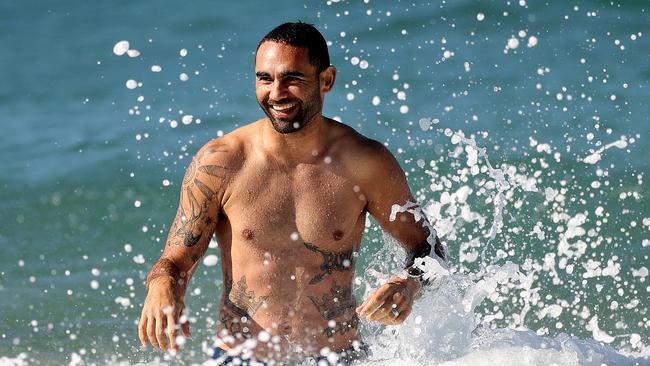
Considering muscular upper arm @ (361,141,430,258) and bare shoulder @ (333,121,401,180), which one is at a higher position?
bare shoulder @ (333,121,401,180)

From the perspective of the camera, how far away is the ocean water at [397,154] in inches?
247

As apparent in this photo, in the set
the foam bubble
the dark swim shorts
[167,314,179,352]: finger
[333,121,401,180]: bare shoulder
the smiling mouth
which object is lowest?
A: the foam bubble

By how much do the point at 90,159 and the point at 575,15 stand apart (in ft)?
14.2

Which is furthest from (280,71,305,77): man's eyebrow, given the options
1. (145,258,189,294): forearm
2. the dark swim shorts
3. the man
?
the dark swim shorts

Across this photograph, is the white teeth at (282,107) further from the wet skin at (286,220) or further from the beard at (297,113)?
the wet skin at (286,220)

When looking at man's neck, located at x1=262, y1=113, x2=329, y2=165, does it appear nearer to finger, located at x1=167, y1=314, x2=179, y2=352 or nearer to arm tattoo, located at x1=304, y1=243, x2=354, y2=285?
arm tattoo, located at x1=304, y1=243, x2=354, y2=285

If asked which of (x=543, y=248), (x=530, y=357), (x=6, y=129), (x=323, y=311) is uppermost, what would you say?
(x=323, y=311)

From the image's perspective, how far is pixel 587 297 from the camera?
6762mm

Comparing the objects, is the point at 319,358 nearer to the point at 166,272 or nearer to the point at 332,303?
the point at 332,303

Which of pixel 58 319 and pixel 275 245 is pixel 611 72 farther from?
pixel 275 245

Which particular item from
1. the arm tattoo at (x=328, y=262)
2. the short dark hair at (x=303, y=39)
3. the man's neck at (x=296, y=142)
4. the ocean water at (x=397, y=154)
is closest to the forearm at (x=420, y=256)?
the ocean water at (x=397, y=154)

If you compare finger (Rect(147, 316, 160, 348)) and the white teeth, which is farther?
the white teeth

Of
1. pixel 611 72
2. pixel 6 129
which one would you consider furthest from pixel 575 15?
pixel 6 129

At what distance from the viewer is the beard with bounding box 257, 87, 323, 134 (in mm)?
4008
